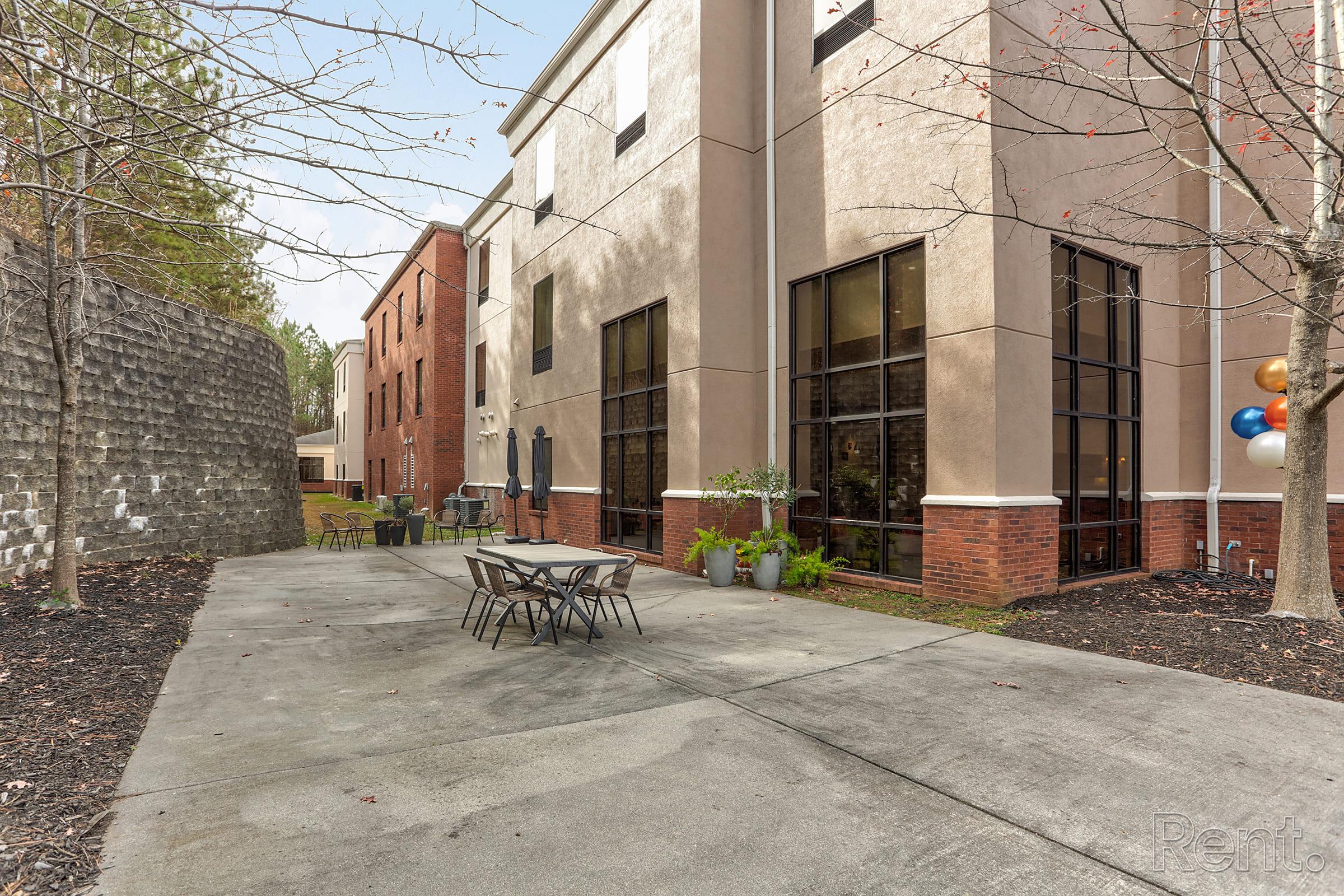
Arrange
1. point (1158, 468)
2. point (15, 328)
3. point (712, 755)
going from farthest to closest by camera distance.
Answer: point (1158, 468) → point (15, 328) → point (712, 755)

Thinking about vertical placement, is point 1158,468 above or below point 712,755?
above

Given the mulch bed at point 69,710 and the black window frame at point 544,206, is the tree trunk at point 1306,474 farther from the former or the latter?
the black window frame at point 544,206

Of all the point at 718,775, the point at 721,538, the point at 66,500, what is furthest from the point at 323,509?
the point at 718,775

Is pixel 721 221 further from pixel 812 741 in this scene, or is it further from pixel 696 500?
pixel 812 741

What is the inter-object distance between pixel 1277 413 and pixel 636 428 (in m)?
9.19

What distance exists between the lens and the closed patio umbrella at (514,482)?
1582 cm

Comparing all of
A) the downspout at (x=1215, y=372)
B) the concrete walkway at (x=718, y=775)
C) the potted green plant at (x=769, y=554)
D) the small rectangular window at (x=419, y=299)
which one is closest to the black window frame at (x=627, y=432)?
the potted green plant at (x=769, y=554)

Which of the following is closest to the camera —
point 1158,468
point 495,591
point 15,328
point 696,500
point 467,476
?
point 495,591

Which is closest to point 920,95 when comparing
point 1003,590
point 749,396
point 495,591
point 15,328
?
point 749,396

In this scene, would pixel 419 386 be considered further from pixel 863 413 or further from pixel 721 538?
pixel 863 413

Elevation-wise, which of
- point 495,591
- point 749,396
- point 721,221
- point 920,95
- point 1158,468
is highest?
point 920,95

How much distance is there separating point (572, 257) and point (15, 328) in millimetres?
9439

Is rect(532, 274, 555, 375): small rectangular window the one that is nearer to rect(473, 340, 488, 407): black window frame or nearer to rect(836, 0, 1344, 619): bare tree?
rect(473, 340, 488, 407): black window frame

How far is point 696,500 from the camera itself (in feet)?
36.4
